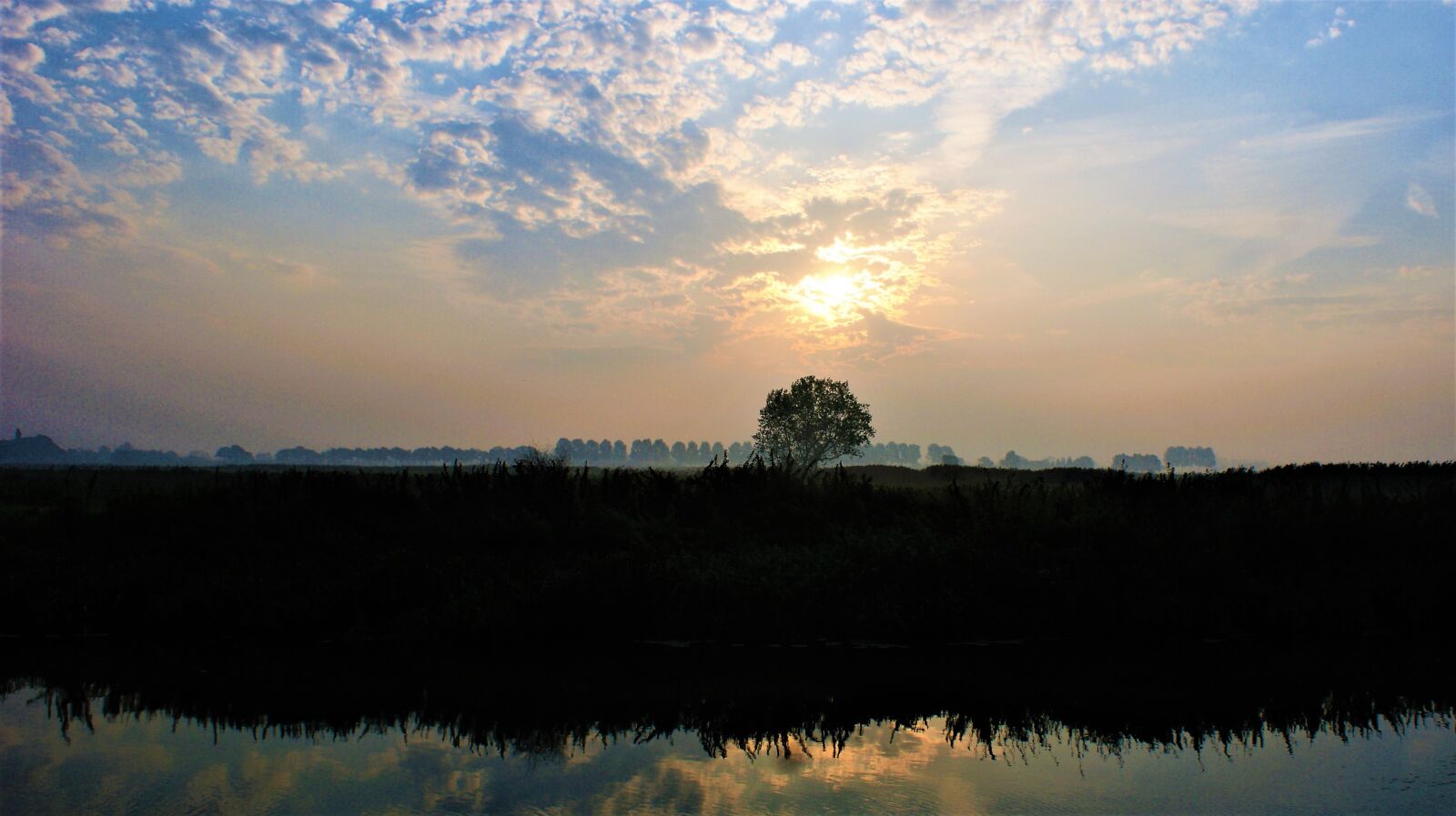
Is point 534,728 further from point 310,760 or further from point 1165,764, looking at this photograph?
point 1165,764

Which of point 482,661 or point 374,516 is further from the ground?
point 374,516

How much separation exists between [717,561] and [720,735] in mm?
5798

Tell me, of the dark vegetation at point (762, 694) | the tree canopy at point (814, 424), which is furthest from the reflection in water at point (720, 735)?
the tree canopy at point (814, 424)

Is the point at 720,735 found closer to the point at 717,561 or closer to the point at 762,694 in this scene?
the point at 762,694

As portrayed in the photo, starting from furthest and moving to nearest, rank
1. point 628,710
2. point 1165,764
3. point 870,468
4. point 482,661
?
1. point 870,468
2. point 482,661
3. point 628,710
4. point 1165,764

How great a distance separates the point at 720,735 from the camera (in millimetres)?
8266

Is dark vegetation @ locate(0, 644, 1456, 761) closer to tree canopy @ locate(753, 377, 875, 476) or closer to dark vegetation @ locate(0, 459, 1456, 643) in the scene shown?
dark vegetation @ locate(0, 459, 1456, 643)

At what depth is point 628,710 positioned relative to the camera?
355 inches

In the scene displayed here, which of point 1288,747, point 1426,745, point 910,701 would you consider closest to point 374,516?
point 910,701

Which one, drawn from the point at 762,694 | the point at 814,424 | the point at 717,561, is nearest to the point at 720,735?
the point at 762,694

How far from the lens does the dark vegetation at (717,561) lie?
12.7 metres

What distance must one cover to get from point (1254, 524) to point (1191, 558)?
2481 millimetres

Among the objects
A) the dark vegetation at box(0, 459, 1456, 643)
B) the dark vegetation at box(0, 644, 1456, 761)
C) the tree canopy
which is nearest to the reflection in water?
the dark vegetation at box(0, 644, 1456, 761)

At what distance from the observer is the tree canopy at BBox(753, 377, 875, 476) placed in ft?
226
